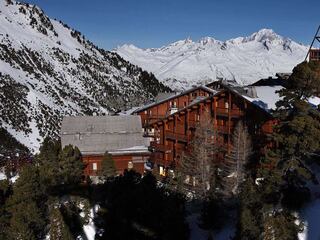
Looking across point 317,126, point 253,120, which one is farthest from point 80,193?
point 317,126

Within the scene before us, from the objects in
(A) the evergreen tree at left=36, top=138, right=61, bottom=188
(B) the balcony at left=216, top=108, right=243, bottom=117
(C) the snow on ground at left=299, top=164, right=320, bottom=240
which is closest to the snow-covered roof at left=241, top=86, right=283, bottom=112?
(B) the balcony at left=216, top=108, right=243, bottom=117

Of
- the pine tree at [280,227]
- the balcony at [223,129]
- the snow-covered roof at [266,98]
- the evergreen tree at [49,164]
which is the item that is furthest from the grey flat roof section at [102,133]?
the pine tree at [280,227]

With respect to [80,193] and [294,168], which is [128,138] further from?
[294,168]

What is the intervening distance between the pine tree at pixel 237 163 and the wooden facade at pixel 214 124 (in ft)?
5.56

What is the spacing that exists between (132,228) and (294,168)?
1193 centimetres

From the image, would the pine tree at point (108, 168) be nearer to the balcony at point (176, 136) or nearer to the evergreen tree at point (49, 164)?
the evergreen tree at point (49, 164)

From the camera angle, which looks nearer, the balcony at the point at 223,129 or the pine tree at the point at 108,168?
the pine tree at the point at 108,168

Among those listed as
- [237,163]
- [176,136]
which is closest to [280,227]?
[237,163]

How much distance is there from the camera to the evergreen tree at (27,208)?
113 feet

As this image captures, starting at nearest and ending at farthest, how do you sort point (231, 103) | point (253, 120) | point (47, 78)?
point (253, 120) < point (231, 103) < point (47, 78)

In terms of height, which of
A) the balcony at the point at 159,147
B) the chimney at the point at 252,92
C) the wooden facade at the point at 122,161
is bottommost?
the wooden facade at the point at 122,161

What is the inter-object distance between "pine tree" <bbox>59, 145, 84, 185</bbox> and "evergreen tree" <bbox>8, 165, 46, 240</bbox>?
5334mm

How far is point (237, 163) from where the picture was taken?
39938 mm

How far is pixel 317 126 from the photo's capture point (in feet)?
106
